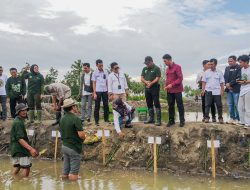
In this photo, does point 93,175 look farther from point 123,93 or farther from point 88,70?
point 88,70

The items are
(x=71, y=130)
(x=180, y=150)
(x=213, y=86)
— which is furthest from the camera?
(x=213, y=86)

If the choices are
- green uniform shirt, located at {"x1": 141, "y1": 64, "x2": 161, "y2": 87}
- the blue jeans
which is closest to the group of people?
the blue jeans

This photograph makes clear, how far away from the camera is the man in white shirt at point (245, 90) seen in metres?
9.56

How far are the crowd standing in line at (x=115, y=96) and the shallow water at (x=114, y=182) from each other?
0.37 meters

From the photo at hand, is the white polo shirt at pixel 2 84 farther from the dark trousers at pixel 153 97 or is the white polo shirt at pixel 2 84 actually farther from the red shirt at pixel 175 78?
Result: the red shirt at pixel 175 78

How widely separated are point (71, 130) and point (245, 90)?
15.1ft

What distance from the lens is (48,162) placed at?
443 inches

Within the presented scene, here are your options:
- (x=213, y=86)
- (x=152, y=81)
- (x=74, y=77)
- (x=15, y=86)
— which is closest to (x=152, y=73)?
(x=152, y=81)

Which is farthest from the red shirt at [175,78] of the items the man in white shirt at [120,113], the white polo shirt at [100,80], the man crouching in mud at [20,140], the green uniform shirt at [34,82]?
the green uniform shirt at [34,82]

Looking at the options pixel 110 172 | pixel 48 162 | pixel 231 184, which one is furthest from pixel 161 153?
pixel 48 162

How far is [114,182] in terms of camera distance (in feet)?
28.7

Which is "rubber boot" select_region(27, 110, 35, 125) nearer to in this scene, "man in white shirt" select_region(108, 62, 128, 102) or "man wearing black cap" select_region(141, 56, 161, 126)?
"man in white shirt" select_region(108, 62, 128, 102)

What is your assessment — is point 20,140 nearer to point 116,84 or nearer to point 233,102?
point 116,84

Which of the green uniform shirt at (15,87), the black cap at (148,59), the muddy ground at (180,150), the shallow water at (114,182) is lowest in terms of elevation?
the shallow water at (114,182)
